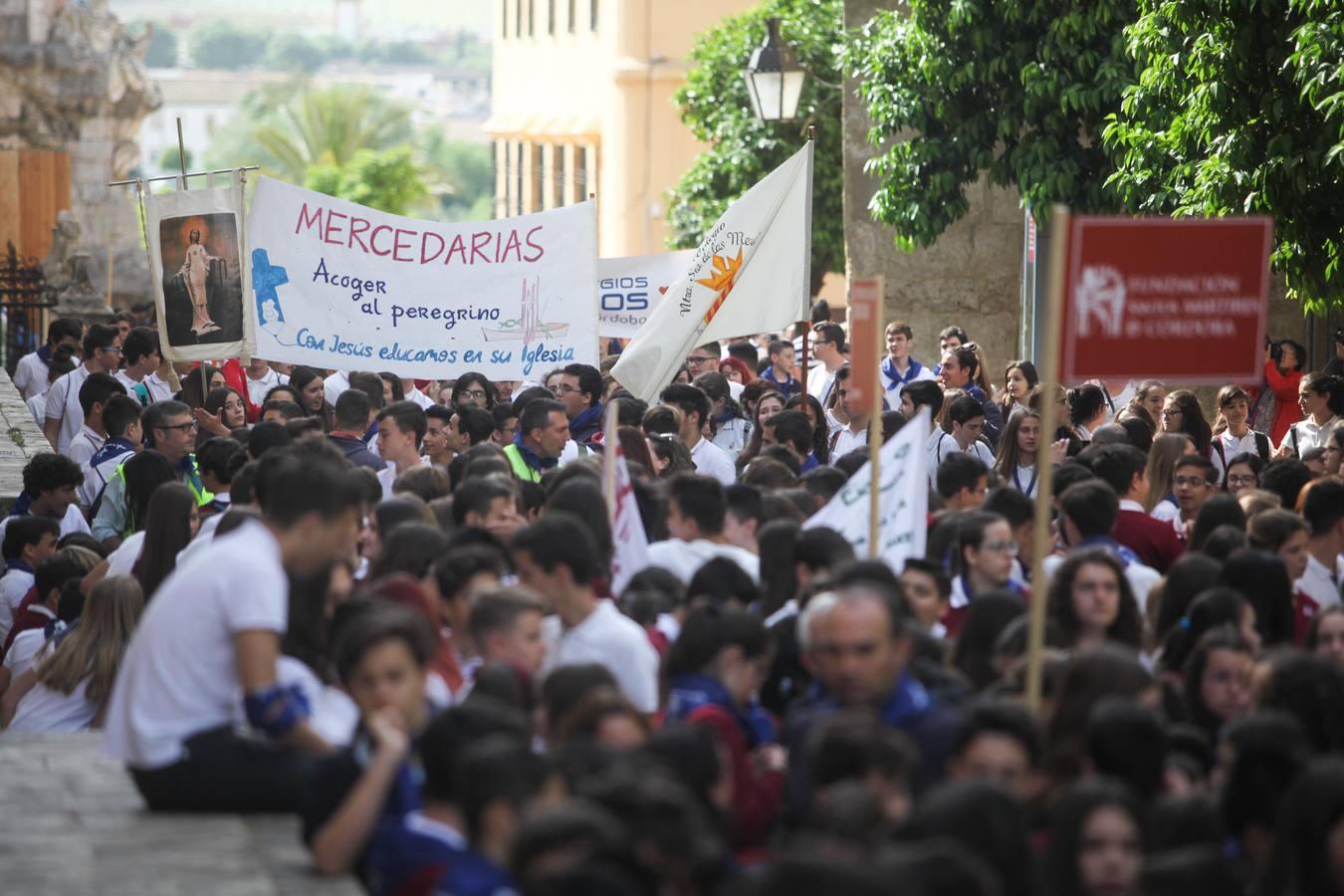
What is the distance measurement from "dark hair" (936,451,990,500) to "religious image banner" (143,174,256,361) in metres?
5.20

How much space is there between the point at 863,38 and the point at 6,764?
585 inches

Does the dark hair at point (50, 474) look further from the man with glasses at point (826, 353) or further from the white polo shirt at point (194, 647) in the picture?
the man with glasses at point (826, 353)

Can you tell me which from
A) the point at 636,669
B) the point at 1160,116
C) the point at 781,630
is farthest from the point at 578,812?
the point at 1160,116

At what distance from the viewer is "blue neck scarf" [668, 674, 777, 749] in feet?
20.1

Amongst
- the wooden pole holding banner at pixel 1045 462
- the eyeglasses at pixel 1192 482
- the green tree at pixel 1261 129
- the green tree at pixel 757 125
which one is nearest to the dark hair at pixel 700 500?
the wooden pole holding banner at pixel 1045 462

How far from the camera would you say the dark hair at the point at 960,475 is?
986 cm

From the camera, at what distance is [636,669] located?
6570 millimetres

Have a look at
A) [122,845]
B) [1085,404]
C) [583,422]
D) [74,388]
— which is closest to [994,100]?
[1085,404]

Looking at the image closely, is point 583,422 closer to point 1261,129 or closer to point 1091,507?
point 1261,129

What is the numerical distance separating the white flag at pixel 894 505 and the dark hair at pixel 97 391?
19.7ft

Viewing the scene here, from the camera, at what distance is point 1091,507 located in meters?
8.65

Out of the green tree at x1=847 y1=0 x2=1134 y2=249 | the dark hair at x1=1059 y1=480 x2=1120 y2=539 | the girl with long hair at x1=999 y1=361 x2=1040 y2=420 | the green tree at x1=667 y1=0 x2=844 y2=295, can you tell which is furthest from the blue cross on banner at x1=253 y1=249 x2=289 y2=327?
the green tree at x1=667 y1=0 x2=844 y2=295

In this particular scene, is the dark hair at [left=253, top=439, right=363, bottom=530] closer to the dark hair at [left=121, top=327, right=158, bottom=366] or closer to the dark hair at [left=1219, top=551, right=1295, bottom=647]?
the dark hair at [left=1219, top=551, right=1295, bottom=647]

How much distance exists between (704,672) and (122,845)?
1.60 metres
